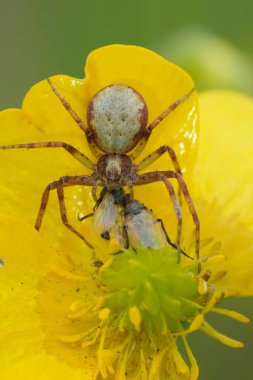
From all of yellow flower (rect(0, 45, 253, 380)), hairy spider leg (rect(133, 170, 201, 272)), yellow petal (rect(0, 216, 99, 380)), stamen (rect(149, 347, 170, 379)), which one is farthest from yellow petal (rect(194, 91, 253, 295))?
yellow petal (rect(0, 216, 99, 380))

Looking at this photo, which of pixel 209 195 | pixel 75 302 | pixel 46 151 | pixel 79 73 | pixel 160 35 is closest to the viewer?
pixel 75 302

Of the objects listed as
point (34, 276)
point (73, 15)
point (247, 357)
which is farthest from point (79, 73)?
point (34, 276)

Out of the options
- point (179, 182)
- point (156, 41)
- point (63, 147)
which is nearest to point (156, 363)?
point (179, 182)

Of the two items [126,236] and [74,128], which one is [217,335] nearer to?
[126,236]

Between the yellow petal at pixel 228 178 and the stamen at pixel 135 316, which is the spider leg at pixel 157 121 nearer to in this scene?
the yellow petal at pixel 228 178

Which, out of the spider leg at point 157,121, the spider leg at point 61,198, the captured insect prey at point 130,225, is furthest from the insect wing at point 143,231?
the spider leg at point 157,121

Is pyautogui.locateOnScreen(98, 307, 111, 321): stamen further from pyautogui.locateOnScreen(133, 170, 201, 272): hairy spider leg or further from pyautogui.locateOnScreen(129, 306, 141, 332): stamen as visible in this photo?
pyautogui.locateOnScreen(133, 170, 201, 272): hairy spider leg

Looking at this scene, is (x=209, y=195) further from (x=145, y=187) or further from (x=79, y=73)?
(x=79, y=73)
